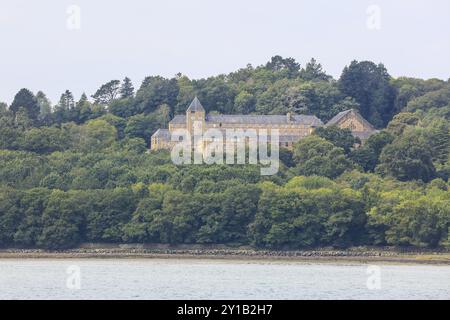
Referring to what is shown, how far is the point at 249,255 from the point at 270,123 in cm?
4131

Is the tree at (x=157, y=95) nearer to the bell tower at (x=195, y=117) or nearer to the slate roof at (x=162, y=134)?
the bell tower at (x=195, y=117)

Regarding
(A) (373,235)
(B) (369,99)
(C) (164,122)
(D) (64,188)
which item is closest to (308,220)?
(A) (373,235)

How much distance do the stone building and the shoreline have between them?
3480 cm

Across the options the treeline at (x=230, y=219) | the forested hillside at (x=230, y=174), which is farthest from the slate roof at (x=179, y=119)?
the treeline at (x=230, y=219)

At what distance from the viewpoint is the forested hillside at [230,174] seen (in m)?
86.1

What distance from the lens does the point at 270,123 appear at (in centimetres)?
12450

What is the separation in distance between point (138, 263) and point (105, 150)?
125 ft

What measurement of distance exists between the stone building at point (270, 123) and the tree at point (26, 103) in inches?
541

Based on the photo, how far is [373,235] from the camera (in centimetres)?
8569

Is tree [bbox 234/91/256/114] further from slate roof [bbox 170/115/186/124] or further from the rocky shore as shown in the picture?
the rocky shore

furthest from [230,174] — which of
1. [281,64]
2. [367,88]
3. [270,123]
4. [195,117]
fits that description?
[281,64]

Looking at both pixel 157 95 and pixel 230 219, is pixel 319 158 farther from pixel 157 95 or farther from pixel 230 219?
pixel 157 95

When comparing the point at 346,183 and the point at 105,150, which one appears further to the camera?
the point at 105,150

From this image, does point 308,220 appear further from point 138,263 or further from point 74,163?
point 74,163
